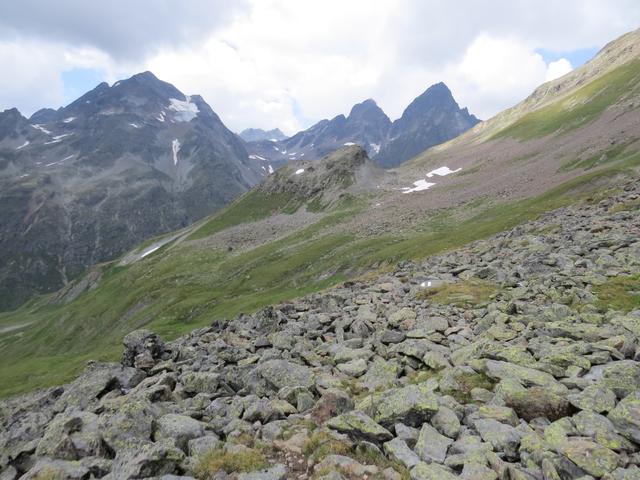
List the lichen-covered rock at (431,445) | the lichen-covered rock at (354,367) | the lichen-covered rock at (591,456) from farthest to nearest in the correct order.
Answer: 1. the lichen-covered rock at (354,367)
2. the lichen-covered rock at (431,445)
3. the lichen-covered rock at (591,456)

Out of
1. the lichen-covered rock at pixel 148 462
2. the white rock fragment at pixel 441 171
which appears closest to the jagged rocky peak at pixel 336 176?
the white rock fragment at pixel 441 171

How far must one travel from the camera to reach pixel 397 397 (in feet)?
46.1

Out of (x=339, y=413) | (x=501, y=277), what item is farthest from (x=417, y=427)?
(x=501, y=277)

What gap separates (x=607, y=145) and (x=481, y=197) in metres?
36.1

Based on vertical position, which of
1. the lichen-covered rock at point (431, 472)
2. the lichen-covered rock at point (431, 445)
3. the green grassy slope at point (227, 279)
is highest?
the lichen-covered rock at point (431, 472)

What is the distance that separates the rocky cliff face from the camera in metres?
11.0

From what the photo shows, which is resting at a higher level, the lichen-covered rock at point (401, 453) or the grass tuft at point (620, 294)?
the lichen-covered rock at point (401, 453)

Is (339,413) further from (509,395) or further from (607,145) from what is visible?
(607,145)

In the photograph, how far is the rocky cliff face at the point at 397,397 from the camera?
10953 mm

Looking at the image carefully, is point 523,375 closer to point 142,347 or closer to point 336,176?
point 142,347

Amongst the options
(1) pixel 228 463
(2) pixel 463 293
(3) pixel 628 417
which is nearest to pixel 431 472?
(3) pixel 628 417

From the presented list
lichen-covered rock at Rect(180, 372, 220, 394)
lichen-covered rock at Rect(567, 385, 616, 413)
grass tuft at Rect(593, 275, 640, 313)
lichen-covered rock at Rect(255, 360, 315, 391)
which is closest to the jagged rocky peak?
grass tuft at Rect(593, 275, 640, 313)

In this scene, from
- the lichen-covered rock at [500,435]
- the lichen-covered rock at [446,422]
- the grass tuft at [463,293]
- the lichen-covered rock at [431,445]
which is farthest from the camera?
the grass tuft at [463,293]

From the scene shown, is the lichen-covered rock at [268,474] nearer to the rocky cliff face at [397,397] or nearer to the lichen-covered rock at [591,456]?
the rocky cliff face at [397,397]
